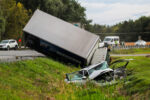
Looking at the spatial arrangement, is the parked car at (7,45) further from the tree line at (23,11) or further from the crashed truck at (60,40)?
the crashed truck at (60,40)

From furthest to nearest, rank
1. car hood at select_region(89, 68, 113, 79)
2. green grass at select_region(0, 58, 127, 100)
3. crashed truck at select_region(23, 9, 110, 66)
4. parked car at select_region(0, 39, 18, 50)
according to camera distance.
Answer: parked car at select_region(0, 39, 18, 50), crashed truck at select_region(23, 9, 110, 66), car hood at select_region(89, 68, 113, 79), green grass at select_region(0, 58, 127, 100)

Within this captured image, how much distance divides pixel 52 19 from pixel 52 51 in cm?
245

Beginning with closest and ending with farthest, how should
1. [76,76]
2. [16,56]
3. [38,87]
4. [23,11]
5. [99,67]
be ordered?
[38,87] < [76,76] < [99,67] < [16,56] < [23,11]

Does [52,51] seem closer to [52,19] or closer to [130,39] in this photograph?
[52,19]

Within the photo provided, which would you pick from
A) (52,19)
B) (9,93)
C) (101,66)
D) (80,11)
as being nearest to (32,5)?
(80,11)

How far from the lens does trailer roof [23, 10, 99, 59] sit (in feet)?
59.5

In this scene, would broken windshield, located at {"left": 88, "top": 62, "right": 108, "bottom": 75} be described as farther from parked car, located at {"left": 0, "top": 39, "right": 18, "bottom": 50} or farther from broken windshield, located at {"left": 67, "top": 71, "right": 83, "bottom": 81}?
parked car, located at {"left": 0, "top": 39, "right": 18, "bottom": 50}

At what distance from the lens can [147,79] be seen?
1066 cm

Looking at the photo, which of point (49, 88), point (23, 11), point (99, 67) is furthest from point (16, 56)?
point (23, 11)

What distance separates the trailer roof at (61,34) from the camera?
18.1 metres

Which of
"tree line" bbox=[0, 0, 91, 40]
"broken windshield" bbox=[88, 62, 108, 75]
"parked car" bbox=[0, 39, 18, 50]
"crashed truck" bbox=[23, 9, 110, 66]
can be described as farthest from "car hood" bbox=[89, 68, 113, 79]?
"tree line" bbox=[0, 0, 91, 40]

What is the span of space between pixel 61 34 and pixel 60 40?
2.11 ft

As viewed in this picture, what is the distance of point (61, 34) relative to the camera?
742 inches

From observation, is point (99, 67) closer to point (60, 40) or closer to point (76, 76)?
point (76, 76)
